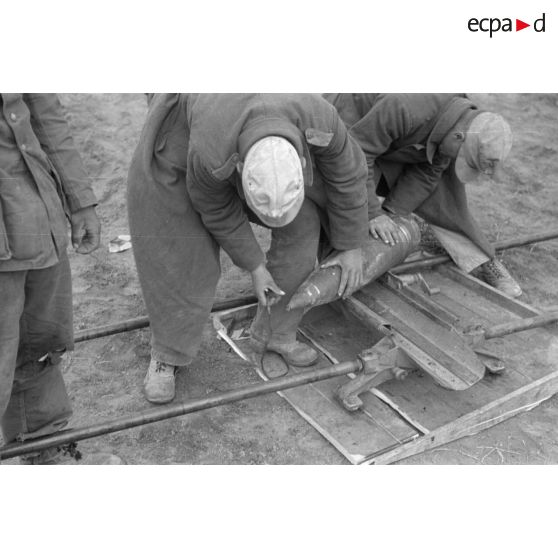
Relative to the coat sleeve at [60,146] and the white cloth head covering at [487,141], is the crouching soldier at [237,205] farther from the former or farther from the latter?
the white cloth head covering at [487,141]

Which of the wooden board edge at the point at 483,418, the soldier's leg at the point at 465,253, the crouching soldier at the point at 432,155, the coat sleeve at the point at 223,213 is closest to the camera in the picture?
the coat sleeve at the point at 223,213

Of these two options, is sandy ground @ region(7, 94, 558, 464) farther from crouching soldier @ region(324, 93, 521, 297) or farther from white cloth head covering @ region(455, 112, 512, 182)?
white cloth head covering @ region(455, 112, 512, 182)

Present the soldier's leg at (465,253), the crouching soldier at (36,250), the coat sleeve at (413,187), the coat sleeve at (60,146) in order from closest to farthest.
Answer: the crouching soldier at (36,250) < the coat sleeve at (60,146) < the coat sleeve at (413,187) < the soldier's leg at (465,253)

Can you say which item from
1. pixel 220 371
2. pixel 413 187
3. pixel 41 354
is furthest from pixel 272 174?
pixel 413 187

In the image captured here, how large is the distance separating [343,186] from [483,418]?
1150 millimetres

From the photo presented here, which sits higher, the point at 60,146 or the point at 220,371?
the point at 60,146

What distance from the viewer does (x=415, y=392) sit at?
117 inches

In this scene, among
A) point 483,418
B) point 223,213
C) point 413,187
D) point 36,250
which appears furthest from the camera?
point 413,187

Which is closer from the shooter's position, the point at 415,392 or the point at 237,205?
the point at 237,205

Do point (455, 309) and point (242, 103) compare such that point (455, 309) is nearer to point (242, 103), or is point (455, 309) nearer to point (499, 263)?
point (499, 263)

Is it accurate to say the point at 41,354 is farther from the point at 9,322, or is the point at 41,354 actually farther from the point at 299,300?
the point at 299,300

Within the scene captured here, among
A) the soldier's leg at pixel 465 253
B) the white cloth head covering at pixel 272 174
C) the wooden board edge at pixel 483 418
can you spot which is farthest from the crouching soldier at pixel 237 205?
the soldier's leg at pixel 465 253

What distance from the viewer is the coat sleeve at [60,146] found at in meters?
2.10

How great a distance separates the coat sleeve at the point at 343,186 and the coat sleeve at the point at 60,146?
82 cm
